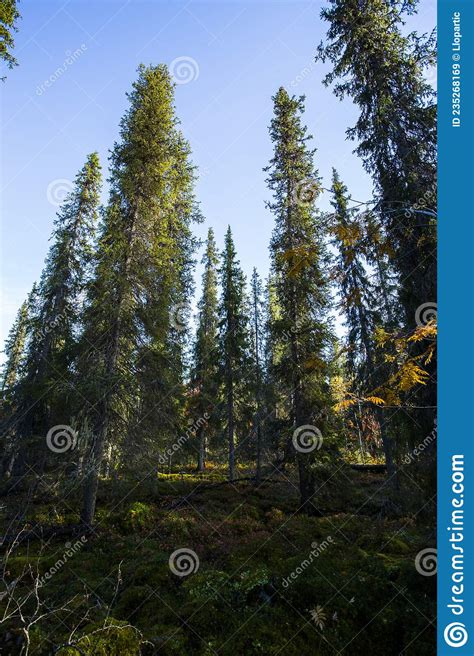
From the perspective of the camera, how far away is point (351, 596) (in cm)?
618

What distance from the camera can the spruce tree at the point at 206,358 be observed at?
93.0 feet

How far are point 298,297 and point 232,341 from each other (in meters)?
10.0

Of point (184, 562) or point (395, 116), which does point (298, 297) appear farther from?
point (184, 562)

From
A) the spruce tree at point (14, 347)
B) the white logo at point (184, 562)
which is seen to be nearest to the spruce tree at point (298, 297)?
the white logo at point (184, 562)

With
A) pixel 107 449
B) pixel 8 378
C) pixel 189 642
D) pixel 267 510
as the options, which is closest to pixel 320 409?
pixel 267 510

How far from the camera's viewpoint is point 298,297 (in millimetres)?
16312

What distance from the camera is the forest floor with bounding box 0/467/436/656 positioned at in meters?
5.17

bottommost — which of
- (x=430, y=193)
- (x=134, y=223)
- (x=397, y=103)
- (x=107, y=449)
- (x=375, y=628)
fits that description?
(x=375, y=628)

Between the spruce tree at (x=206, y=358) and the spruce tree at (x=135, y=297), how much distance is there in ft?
40.9

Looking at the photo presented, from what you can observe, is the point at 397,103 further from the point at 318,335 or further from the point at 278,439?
the point at 278,439

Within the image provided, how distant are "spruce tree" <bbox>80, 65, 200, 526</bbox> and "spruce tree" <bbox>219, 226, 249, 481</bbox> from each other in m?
9.45

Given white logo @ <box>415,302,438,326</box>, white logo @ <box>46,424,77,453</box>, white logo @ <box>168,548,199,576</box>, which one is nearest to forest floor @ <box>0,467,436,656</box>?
white logo @ <box>168,548,199,576</box>

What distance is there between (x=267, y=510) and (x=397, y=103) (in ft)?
49.0
